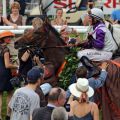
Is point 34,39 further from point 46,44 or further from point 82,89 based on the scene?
point 82,89

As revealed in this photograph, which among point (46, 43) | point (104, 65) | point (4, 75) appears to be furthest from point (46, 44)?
point (4, 75)

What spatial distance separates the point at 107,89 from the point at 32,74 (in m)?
1.82

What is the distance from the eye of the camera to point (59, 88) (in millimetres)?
7547

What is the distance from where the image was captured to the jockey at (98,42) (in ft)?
31.4

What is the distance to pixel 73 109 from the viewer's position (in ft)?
27.3

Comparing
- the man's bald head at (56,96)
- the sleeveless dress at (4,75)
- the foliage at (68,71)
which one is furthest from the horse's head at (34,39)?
the man's bald head at (56,96)

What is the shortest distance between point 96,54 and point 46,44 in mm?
846

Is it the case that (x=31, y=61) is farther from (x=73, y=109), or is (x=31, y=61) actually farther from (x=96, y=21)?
(x=73, y=109)

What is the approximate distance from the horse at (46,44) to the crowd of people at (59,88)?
0.45ft

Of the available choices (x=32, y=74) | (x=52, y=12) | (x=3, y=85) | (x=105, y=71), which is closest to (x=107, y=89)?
(x=105, y=71)

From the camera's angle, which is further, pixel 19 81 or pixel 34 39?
pixel 19 81

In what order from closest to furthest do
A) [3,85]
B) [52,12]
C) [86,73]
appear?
1. [86,73]
2. [3,85]
3. [52,12]

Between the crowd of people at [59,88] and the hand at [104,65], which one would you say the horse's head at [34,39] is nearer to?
the crowd of people at [59,88]

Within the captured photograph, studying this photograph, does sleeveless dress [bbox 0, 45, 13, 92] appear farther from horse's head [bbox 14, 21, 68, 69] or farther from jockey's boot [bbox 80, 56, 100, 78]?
jockey's boot [bbox 80, 56, 100, 78]
